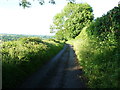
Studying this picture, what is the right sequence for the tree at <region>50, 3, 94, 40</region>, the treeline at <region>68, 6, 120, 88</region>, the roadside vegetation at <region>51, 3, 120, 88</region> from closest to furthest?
the treeline at <region>68, 6, 120, 88</region> < the roadside vegetation at <region>51, 3, 120, 88</region> < the tree at <region>50, 3, 94, 40</region>

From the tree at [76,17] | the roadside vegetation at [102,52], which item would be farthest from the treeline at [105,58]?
the tree at [76,17]

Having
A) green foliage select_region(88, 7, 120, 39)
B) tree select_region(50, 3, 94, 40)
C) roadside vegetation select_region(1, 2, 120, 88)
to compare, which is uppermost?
tree select_region(50, 3, 94, 40)

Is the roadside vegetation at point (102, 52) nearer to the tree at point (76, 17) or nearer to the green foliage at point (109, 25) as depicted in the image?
the green foliage at point (109, 25)

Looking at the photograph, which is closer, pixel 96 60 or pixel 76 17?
pixel 96 60

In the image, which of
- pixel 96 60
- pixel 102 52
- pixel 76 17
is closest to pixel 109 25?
pixel 102 52

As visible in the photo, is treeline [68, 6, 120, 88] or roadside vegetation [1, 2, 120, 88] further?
roadside vegetation [1, 2, 120, 88]

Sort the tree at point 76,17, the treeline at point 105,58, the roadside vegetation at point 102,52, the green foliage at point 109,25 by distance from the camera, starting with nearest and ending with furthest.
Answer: the treeline at point 105,58, the roadside vegetation at point 102,52, the green foliage at point 109,25, the tree at point 76,17

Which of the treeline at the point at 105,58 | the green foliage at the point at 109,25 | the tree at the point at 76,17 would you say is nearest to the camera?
the treeline at the point at 105,58

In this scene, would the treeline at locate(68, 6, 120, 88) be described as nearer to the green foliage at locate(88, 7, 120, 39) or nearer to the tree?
the green foliage at locate(88, 7, 120, 39)

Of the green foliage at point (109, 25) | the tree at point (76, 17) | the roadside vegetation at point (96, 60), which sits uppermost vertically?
the tree at point (76, 17)

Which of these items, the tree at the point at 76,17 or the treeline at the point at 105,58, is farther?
the tree at the point at 76,17

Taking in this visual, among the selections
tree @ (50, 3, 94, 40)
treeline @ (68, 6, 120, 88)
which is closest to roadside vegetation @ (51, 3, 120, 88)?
treeline @ (68, 6, 120, 88)

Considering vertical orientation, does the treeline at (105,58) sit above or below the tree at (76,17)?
below

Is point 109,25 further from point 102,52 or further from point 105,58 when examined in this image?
point 105,58
